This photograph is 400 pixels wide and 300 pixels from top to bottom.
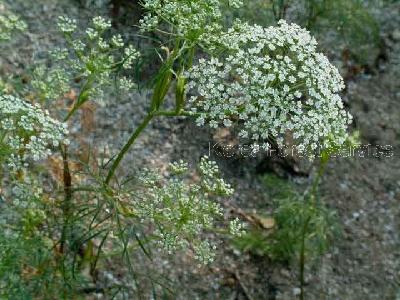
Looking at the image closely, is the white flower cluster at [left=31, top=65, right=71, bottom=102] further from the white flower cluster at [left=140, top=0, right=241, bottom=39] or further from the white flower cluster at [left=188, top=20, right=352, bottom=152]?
the white flower cluster at [left=188, top=20, right=352, bottom=152]

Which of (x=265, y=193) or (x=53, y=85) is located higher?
(x=265, y=193)

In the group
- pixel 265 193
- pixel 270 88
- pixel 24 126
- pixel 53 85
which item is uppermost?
pixel 265 193

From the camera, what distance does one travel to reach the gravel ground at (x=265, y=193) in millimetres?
4363

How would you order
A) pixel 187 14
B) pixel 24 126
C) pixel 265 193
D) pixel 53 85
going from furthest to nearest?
pixel 265 193, pixel 53 85, pixel 187 14, pixel 24 126

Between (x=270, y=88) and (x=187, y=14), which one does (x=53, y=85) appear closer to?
(x=187, y=14)

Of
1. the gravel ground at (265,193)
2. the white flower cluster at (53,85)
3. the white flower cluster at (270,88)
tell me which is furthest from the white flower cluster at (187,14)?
the gravel ground at (265,193)

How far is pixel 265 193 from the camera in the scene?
16.1 ft

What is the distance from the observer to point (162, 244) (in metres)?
2.84

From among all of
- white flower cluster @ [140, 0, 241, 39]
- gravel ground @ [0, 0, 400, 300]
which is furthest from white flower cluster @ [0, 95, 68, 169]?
gravel ground @ [0, 0, 400, 300]

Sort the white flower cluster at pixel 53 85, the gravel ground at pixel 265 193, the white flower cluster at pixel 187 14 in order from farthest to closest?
the gravel ground at pixel 265 193 < the white flower cluster at pixel 53 85 < the white flower cluster at pixel 187 14

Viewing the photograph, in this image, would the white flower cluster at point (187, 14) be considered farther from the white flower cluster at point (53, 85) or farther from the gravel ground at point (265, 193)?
the gravel ground at point (265, 193)

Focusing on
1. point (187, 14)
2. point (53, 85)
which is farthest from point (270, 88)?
point (53, 85)

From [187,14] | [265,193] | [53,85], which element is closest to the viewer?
[187,14]

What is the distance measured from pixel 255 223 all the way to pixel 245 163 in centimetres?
56
